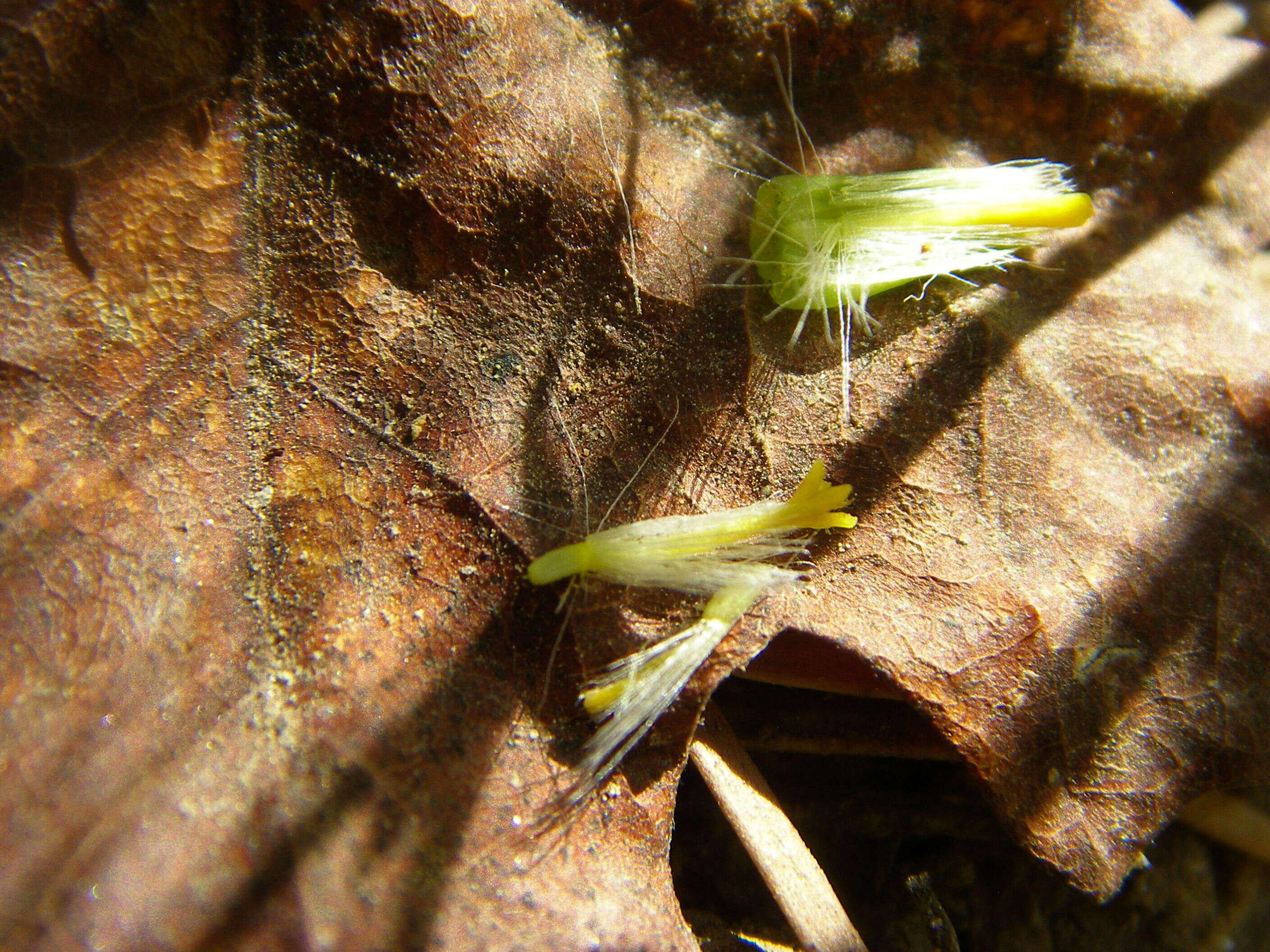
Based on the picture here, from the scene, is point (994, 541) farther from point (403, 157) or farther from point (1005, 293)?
point (403, 157)

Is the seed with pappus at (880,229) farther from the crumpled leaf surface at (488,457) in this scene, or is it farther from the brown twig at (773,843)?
the brown twig at (773,843)

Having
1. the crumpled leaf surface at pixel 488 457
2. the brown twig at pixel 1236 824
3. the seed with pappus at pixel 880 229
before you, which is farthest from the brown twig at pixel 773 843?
the brown twig at pixel 1236 824

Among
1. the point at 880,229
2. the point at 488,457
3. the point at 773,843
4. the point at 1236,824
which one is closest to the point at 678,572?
the point at 488,457

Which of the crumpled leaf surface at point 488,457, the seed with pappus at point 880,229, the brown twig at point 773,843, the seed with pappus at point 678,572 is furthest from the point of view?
the seed with pappus at point 880,229

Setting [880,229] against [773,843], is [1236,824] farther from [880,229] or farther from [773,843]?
[880,229]

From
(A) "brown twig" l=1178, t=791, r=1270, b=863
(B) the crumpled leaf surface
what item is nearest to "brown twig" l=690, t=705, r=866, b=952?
(B) the crumpled leaf surface
